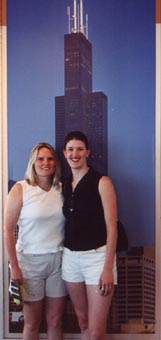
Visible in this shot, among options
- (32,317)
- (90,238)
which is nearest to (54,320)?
(32,317)

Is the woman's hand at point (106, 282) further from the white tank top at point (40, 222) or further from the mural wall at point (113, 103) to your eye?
the mural wall at point (113, 103)

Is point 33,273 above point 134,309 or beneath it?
above

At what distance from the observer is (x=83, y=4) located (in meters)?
2.59

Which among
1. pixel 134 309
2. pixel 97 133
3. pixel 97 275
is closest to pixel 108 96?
pixel 97 133

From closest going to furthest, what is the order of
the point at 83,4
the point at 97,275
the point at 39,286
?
the point at 97,275 < the point at 39,286 < the point at 83,4

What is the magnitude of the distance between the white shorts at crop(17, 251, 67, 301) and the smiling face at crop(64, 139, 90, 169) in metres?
0.53

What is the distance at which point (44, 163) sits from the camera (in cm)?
235

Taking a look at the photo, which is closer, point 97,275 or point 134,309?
point 97,275

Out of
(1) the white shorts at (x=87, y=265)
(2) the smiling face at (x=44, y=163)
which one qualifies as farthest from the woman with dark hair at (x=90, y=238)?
(2) the smiling face at (x=44, y=163)

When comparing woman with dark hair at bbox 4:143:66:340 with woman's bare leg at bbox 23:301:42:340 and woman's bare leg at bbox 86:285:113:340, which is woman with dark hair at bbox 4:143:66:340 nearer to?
woman's bare leg at bbox 23:301:42:340

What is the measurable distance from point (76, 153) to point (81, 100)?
1.63 feet

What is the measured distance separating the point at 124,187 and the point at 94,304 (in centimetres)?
78

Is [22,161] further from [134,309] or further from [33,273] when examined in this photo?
[134,309]

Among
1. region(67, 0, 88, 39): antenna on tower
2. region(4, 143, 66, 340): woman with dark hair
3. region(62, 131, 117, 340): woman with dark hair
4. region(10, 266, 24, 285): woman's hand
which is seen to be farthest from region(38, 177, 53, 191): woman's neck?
region(67, 0, 88, 39): antenna on tower
